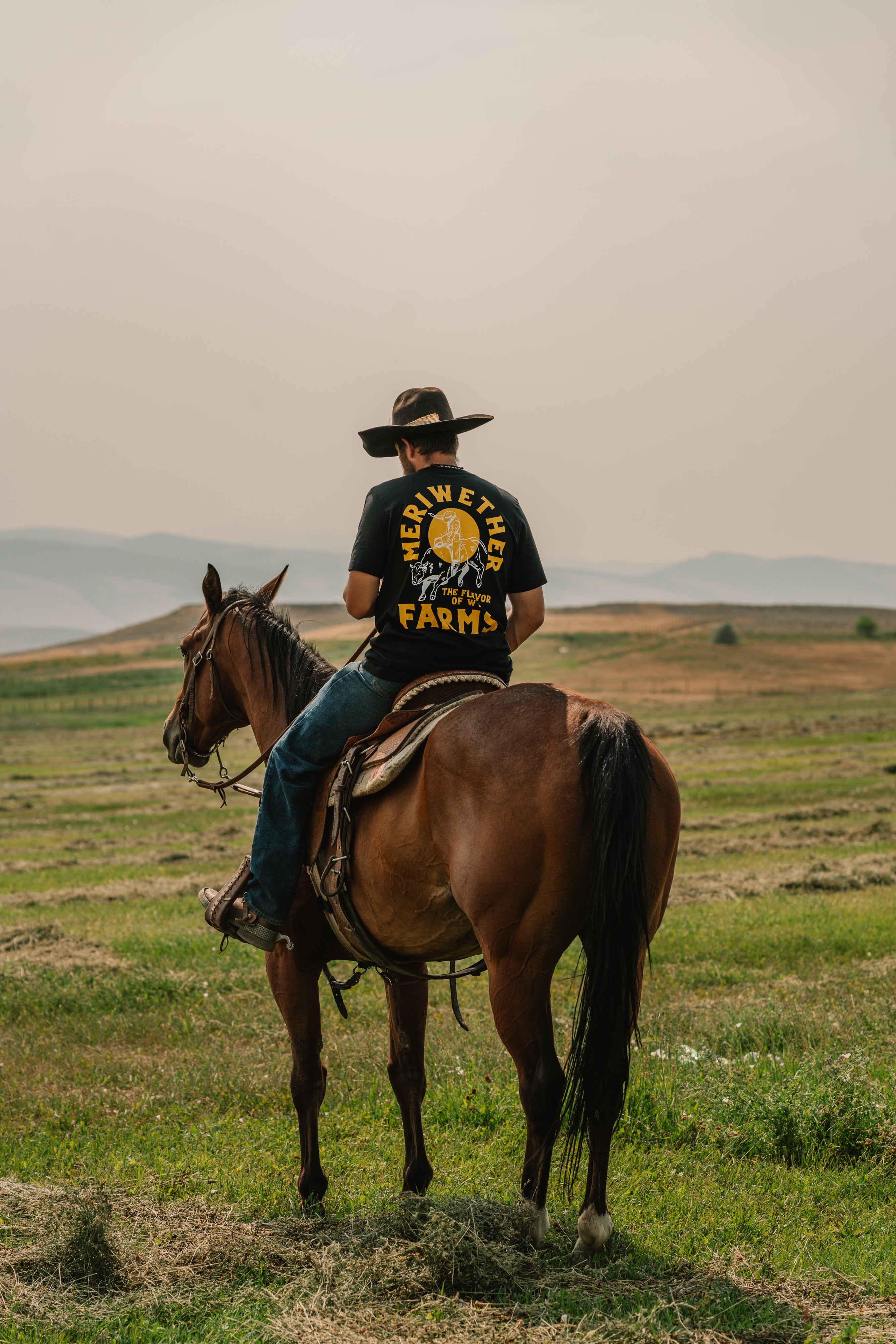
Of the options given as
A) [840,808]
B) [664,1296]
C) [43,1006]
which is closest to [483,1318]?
[664,1296]

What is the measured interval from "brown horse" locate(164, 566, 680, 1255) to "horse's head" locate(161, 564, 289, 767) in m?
2.06

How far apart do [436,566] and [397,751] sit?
0.86 meters

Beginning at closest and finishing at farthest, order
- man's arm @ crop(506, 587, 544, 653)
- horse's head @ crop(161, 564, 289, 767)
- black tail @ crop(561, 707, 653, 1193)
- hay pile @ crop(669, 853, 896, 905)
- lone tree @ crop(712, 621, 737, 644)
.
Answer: black tail @ crop(561, 707, 653, 1193) < man's arm @ crop(506, 587, 544, 653) < horse's head @ crop(161, 564, 289, 767) < hay pile @ crop(669, 853, 896, 905) < lone tree @ crop(712, 621, 737, 644)

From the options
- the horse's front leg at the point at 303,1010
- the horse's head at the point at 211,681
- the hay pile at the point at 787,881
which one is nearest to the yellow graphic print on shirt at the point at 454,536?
the horse's head at the point at 211,681

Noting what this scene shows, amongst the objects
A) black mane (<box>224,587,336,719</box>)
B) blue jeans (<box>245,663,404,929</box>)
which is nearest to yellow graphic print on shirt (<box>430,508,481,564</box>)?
blue jeans (<box>245,663,404,929</box>)

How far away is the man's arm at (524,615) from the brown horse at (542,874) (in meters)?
0.91

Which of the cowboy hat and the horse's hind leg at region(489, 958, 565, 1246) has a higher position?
the cowboy hat

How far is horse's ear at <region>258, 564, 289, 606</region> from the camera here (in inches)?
244

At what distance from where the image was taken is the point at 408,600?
15.3ft

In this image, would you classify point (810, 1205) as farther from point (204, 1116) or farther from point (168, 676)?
point (168, 676)

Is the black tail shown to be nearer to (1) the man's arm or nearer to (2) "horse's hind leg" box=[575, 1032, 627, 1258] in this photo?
(2) "horse's hind leg" box=[575, 1032, 627, 1258]

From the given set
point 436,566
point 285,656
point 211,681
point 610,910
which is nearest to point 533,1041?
point 610,910

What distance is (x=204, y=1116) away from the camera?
256 inches

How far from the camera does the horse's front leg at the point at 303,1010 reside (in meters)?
5.34
